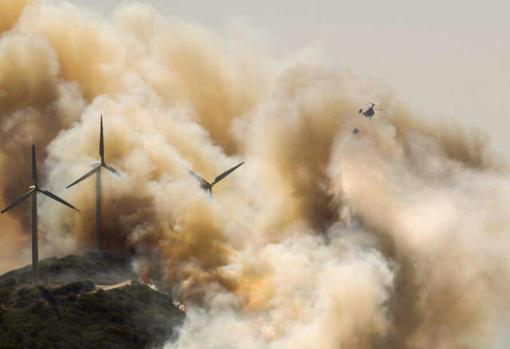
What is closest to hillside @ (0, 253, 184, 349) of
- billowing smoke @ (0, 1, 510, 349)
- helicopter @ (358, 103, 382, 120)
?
billowing smoke @ (0, 1, 510, 349)

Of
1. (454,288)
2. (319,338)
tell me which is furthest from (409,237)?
(319,338)

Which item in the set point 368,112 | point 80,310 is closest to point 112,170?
point 80,310

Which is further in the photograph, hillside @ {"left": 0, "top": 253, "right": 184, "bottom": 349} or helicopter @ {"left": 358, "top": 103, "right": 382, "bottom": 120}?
helicopter @ {"left": 358, "top": 103, "right": 382, "bottom": 120}

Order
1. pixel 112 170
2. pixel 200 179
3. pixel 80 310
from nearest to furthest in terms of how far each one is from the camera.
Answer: pixel 80 310
pixel 112 170
pixel 200 179

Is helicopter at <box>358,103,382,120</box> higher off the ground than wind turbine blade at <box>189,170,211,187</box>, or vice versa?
helicopter at <box>358,103,382,120</box>

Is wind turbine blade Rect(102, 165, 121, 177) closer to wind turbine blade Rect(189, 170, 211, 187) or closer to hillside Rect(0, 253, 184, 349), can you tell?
wind turbine blade Rect(189, 170, 211, 187)

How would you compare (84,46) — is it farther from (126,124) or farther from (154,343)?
(154,343)

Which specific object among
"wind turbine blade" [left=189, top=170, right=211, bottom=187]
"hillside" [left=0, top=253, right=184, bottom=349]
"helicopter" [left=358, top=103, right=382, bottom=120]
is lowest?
"hillside" [left=0, top=253, right=184, bottom=349]

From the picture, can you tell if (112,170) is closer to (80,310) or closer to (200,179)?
(200,179)

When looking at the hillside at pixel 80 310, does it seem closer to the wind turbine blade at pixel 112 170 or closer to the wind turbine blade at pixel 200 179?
the wind turbine blade at pixel 112 170
